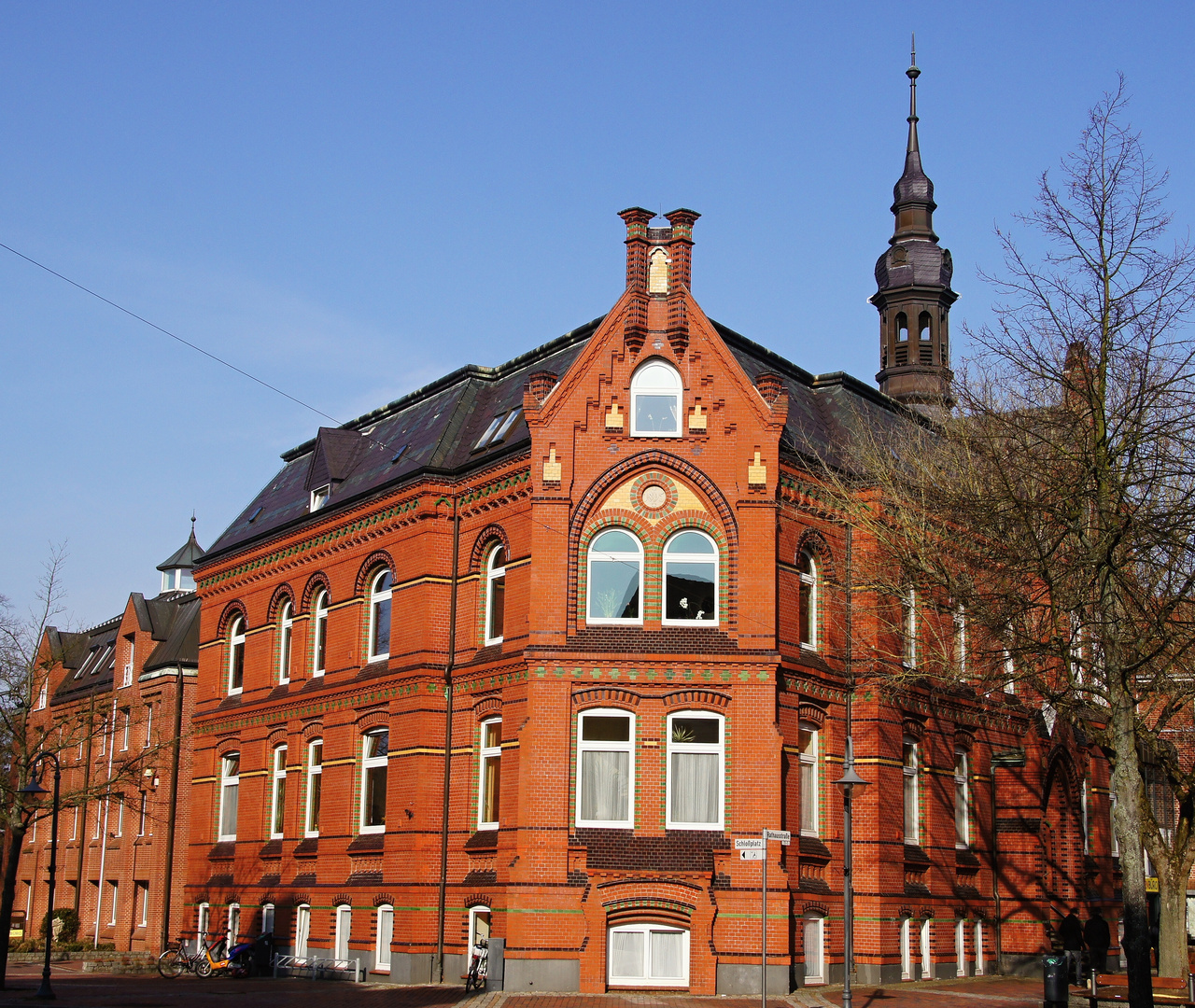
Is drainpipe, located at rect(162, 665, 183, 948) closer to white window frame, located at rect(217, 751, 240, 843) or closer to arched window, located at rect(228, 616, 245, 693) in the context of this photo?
white window frame, located at rect(217, 751, 240, 843)

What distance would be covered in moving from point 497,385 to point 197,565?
36.5ft

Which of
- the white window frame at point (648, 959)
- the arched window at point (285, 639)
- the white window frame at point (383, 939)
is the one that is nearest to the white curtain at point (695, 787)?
the white window frame at point (648, 959)

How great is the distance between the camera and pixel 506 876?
84.5 ft

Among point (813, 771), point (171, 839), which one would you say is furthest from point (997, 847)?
point (171, 839)

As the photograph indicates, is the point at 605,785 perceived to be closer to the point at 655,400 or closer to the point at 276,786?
the point at 655,400

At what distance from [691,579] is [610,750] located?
11.6 feet

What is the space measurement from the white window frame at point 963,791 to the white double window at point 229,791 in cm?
1742

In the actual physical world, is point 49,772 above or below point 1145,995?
above

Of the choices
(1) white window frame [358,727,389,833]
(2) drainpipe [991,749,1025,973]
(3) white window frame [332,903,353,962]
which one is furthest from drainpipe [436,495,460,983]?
(2) drainpipe [991,749,1025,973]

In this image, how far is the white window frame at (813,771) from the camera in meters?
27.0

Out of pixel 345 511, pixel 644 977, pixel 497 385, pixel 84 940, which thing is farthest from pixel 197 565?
Answer: pixel 644 977

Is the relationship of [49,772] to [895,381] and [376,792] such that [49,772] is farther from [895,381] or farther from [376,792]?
[895,381]

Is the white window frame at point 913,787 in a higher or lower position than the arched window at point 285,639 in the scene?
lower

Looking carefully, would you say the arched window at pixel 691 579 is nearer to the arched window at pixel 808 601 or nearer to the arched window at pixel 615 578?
the arched window at pixel 615 578
